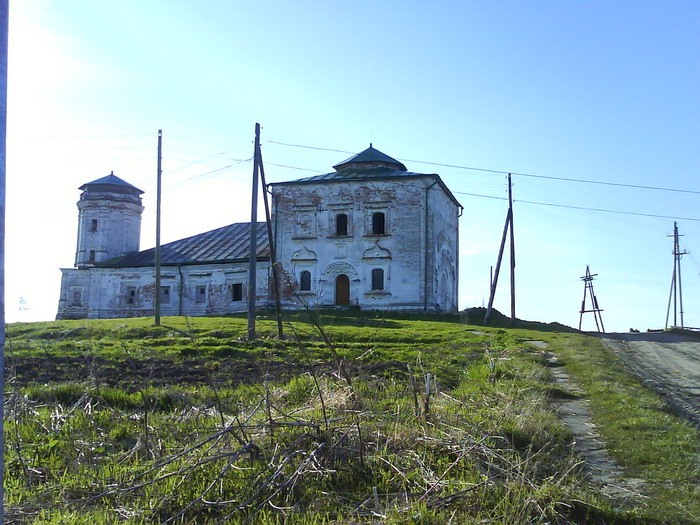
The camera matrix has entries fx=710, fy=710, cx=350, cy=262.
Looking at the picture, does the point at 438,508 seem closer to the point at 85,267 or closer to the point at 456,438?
the point at 456,438

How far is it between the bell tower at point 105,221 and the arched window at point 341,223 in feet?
53.8

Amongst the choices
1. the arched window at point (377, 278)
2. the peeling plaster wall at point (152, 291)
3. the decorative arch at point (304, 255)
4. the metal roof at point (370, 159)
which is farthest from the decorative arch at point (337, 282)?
the metal roof at point (370, 159)

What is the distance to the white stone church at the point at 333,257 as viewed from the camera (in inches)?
1415

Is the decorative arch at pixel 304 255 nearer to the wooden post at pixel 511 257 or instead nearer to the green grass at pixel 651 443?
the wooden post at pixel 511 257

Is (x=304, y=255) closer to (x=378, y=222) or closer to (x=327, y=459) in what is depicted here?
(x=378, y=222)

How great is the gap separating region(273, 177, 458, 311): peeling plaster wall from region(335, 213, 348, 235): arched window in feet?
0.69

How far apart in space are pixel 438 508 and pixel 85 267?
43.3 metres

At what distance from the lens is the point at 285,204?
38219 mm

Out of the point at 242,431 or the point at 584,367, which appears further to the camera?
the point at 584,367

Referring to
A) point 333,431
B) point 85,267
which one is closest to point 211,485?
point 333,431

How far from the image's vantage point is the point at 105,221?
45.8m

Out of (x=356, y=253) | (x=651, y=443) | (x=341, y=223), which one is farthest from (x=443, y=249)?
(x=651, y=443)

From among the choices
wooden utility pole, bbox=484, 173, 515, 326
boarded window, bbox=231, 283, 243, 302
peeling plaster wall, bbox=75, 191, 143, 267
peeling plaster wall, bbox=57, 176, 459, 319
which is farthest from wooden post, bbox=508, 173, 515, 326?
peeling plaster wall, bbox=75, 191, 143, 267

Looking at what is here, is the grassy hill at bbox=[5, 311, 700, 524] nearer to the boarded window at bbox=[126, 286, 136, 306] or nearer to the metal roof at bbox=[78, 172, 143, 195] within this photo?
the boarded window at bbox=[126, 286, 136, 306]
